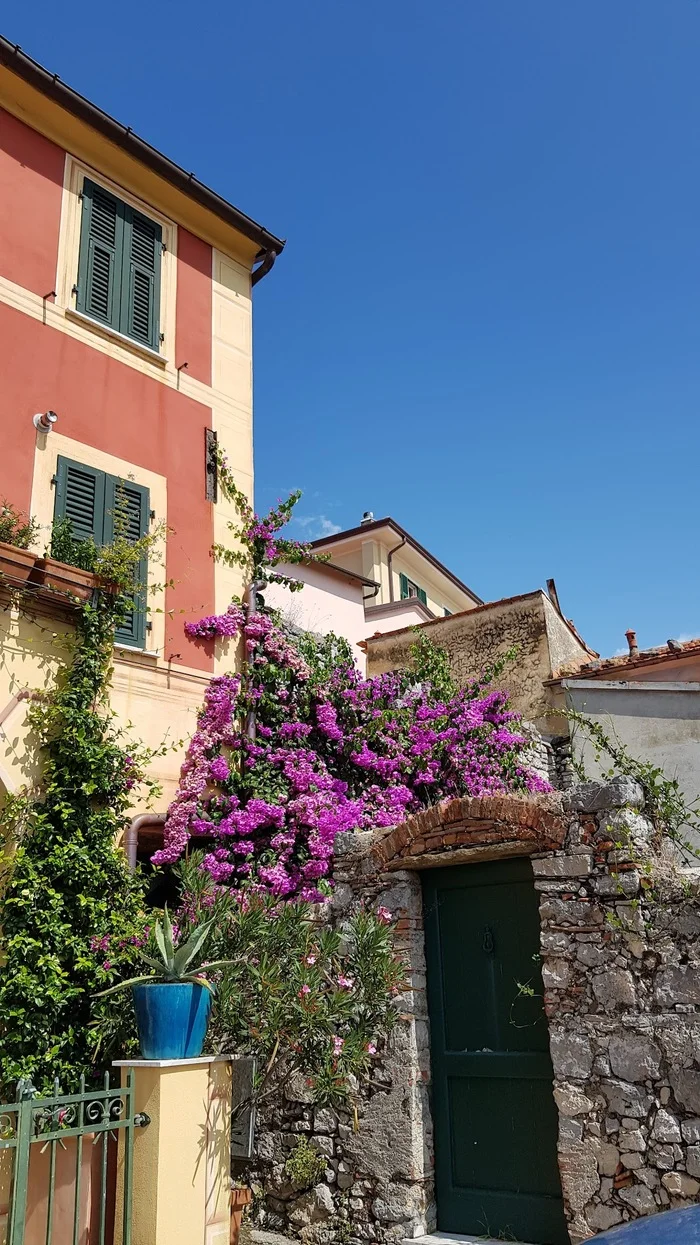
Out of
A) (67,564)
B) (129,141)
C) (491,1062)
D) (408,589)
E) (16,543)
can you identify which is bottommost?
(491,1062)

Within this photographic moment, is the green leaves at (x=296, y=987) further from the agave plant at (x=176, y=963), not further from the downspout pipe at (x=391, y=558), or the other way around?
the downspout pipe at (x=391, y=558)

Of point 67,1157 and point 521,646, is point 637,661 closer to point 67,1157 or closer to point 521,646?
point 521,646

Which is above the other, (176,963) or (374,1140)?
(176,963)

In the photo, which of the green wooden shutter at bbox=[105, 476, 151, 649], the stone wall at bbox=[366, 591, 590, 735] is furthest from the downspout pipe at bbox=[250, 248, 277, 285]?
the stone wall at bbox=[366, 591, 590, 735]

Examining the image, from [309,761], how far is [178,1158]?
483 cm

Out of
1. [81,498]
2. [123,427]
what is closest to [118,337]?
[123,427]

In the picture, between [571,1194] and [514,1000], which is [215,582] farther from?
[571,1194]

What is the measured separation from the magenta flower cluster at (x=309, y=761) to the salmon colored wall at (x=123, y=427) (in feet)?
2.36

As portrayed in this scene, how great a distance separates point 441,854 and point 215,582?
465 cm

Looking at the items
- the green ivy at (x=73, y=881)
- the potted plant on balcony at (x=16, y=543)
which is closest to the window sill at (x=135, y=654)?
the green ivy at (x=73, y=881)

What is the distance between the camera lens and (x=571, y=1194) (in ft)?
18.4

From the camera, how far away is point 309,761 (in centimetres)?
985

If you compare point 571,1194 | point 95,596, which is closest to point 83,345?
point 95,596

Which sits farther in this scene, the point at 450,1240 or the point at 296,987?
the point at 296,987
